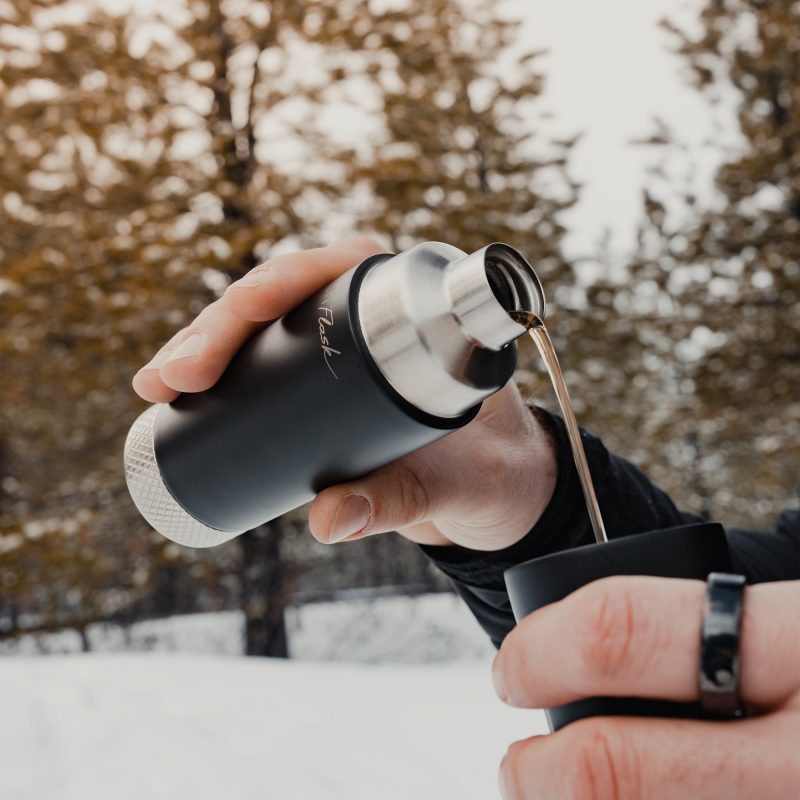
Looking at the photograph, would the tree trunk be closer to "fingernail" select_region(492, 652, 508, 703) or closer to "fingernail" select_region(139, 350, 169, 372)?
"fingernail" select_region(139, 350, 169, 372)

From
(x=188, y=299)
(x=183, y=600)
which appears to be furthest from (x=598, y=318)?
(x=183, y=600)

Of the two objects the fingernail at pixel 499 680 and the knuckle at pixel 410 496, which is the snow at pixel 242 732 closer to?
the knuckle at pixel 410 496

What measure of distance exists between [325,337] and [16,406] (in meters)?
7.59

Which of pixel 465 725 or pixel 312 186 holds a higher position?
pixel 312 186

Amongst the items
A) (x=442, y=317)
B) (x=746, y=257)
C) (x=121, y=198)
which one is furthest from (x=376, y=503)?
(x=746, y=257)

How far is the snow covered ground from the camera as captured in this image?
1538 mm

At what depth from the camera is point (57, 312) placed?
6254 millimetres

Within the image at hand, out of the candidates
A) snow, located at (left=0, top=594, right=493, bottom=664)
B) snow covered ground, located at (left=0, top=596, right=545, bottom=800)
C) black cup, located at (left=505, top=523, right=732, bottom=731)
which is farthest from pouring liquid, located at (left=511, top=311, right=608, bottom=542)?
snow, located at (left=0, top=594, right=493, bottom=664)

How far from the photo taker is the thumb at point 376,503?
947 millimetres

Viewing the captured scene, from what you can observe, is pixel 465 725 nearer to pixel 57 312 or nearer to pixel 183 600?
pixel 57 312

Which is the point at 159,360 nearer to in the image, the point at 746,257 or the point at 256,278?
the point at 256,278

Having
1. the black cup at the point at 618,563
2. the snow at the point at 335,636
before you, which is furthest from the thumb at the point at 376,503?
the snow at the point at 335,636

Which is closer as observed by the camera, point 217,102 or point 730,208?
point 217,102

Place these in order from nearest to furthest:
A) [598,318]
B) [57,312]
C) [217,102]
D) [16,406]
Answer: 1. [57,312]
2. [217,102]
3. [16,406]
4. [598,318]
